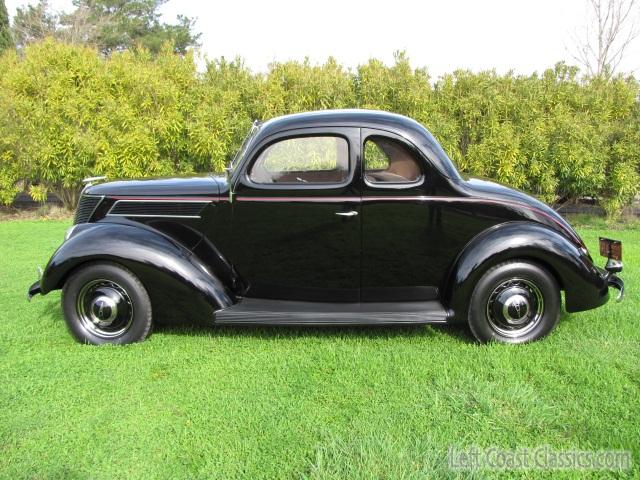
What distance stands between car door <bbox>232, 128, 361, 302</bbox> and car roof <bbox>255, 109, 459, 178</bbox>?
59 millimetres

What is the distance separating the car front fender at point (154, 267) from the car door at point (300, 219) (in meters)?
0.32

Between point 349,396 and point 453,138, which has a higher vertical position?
point 453,138

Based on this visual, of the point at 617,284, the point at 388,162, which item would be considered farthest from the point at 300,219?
the point at 617,284

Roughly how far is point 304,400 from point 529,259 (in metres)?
1.96

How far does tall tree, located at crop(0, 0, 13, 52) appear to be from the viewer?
22.4 m

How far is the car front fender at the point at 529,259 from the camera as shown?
353 cm

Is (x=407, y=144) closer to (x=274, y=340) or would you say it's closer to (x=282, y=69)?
(x=274, y=340)

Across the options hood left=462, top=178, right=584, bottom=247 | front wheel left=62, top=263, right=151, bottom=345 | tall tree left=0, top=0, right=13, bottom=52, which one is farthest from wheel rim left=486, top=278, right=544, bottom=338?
tall tree left=0, top=0, right=13, bottom=52

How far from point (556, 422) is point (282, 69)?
7874 mm

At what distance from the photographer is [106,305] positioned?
3742mm

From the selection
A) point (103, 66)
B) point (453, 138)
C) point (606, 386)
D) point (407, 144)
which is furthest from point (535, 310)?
point (103, 66)

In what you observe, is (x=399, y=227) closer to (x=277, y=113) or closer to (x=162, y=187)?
(x=162, y=187)

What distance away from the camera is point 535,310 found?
12.1ft

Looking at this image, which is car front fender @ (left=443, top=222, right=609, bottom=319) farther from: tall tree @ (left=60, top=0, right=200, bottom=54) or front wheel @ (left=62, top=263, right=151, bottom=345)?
tall tree @ (left=60, top=0, right=200, bottom=54)
